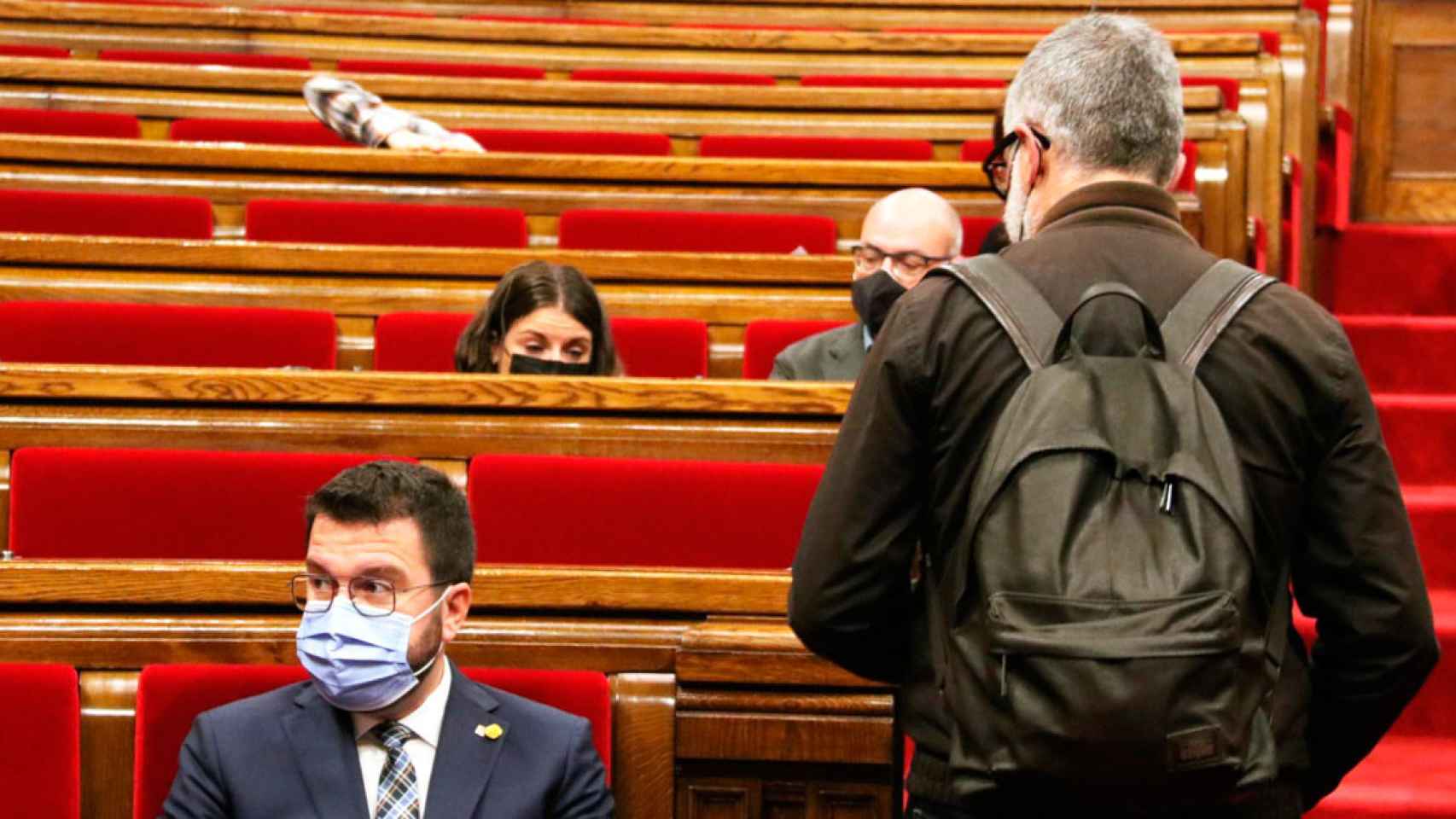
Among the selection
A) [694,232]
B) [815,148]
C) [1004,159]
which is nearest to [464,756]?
[1004,159]

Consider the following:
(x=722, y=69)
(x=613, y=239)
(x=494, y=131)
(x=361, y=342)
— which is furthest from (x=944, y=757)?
(x=722, y=69)

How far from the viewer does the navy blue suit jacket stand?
53cm

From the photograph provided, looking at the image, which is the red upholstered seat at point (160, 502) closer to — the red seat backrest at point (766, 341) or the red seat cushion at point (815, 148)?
the red seat backrest at point (766, 341)

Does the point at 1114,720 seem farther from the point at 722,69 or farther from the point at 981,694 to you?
the point at 722,69

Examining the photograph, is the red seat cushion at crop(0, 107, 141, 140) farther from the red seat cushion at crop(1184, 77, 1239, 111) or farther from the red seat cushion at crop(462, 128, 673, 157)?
the red seat cushion at crop(1184, 77, 1239, 111)

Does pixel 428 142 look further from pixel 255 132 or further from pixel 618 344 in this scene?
pixel 618 344

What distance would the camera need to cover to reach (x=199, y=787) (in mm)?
530

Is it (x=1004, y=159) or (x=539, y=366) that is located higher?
(x=1004, y=159)

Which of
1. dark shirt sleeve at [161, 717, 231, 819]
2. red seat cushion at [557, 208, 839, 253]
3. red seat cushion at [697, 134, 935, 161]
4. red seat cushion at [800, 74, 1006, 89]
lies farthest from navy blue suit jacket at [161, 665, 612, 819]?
red seat cushion at [800, 74, 1006, 89]

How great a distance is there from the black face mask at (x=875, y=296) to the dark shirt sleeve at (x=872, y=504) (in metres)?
0.54

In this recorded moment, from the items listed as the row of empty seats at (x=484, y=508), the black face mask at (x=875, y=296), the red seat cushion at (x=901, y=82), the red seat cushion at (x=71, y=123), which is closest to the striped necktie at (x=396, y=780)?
the row of empty seats at (x=484, y=508)

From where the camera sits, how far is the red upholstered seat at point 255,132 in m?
1.48

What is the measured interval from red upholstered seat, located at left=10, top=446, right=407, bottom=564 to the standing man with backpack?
0.39 m

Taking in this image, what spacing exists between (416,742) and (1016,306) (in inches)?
9.9
